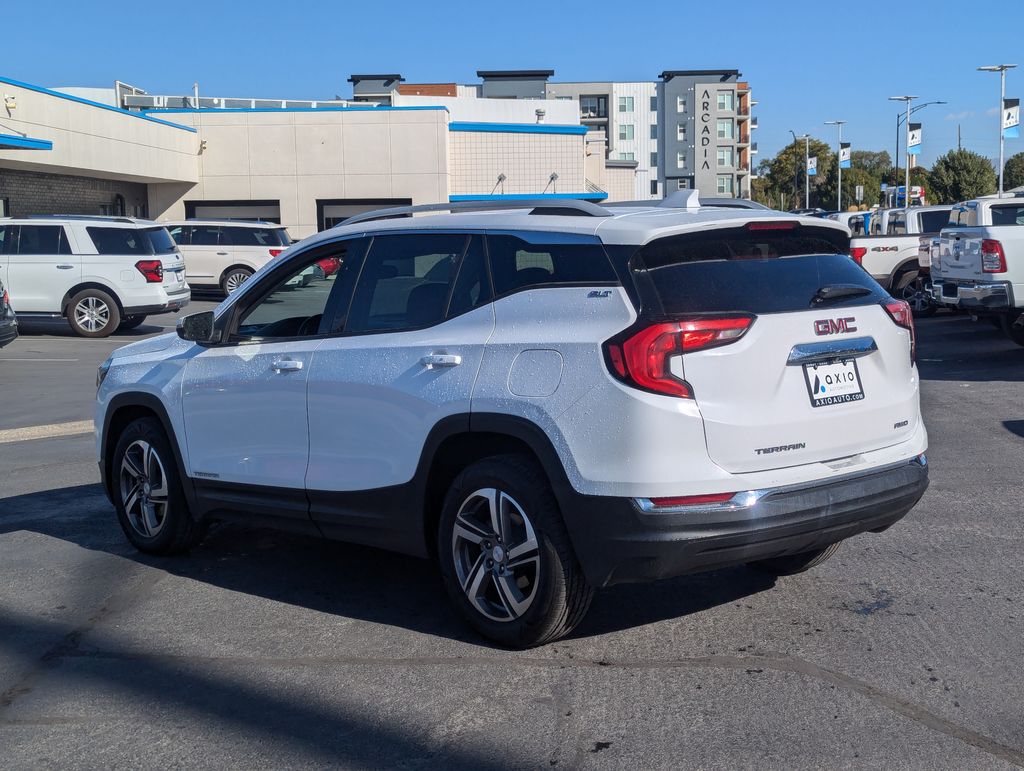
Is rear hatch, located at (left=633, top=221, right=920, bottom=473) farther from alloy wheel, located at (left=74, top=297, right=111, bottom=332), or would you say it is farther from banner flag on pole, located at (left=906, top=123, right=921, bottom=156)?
banner flag on pole, located at (left=906, top=123, right=921, bottom=156)

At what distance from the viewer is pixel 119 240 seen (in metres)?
20.1

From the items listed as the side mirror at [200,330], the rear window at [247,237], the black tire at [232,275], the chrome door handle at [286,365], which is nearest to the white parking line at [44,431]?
the side mirror at [200,330]

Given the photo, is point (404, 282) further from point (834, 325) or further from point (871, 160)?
point (871, 160)

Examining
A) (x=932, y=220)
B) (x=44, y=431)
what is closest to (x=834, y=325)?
(x=44, y=431)

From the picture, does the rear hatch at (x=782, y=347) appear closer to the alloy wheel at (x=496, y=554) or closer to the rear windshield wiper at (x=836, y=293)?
the rear windshield wiper at (x=836, y=293)

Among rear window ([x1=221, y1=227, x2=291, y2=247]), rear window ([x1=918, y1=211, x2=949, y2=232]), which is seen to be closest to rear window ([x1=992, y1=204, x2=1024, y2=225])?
rear window ([x1=918, y1=211, x2=949, y2=232])

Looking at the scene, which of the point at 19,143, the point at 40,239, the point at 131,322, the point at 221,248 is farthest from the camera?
the point at 221,248

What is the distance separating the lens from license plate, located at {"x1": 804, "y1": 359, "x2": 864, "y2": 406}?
15.2ft

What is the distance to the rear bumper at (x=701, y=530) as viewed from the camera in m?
4.34

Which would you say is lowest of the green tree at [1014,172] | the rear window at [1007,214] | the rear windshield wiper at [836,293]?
the rear windshield wiper at [836,293]

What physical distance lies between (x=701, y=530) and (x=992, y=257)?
11710 millimetres

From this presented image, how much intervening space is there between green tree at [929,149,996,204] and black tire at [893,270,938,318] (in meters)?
54.4

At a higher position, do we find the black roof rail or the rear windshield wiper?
the black roof rail

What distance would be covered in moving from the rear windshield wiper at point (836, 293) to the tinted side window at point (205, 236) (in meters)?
26.4
